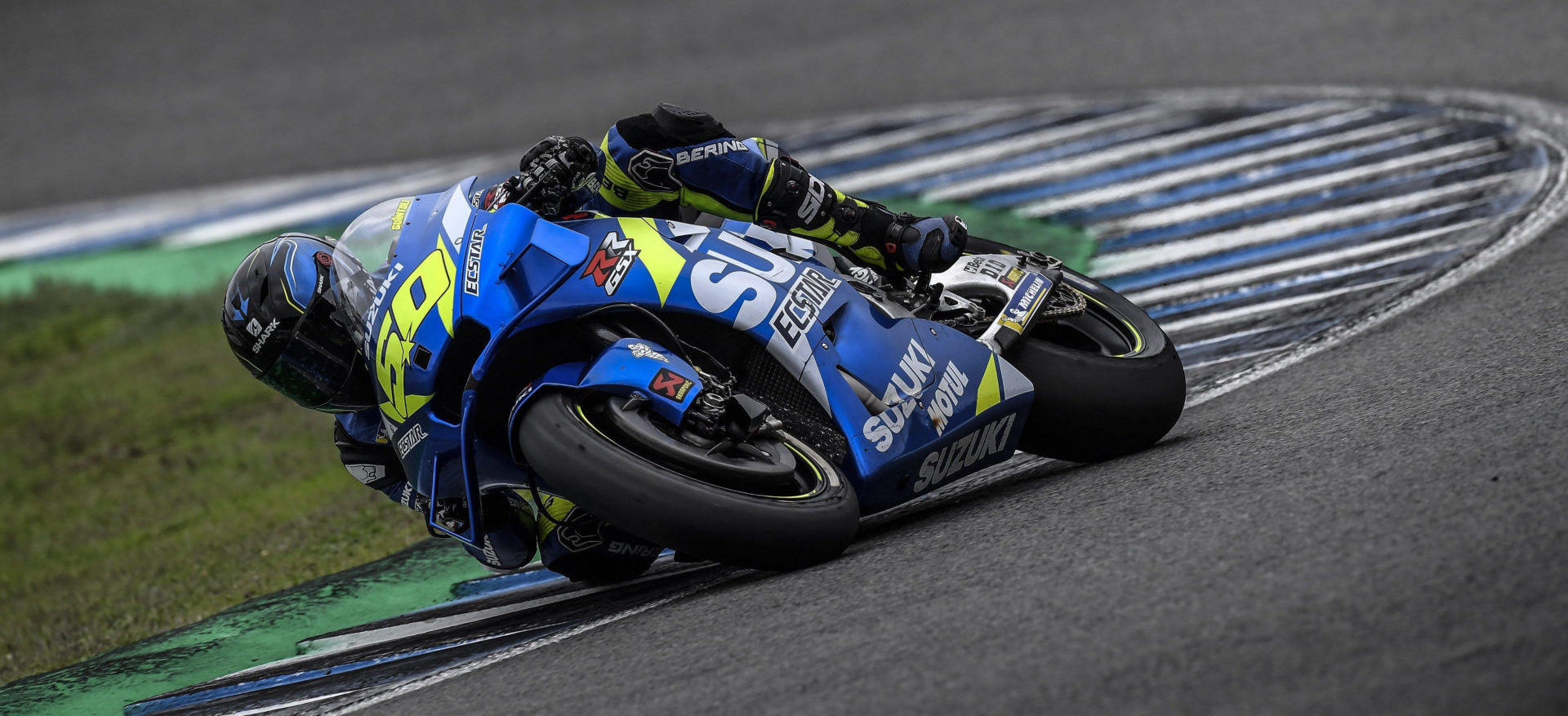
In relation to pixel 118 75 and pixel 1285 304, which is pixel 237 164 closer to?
pixel 118 75

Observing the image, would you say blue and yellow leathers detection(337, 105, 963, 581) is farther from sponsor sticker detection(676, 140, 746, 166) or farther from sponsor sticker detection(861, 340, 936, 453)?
sponsor sticker detection(861, 340, 936, 453)

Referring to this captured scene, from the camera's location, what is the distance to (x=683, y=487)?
377 cm

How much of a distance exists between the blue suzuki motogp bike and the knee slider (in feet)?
0.24

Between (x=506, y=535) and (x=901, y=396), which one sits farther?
(x=506, y=535)

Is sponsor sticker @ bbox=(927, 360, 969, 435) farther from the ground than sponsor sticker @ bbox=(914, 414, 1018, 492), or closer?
farther from the ground

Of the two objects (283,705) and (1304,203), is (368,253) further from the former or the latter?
(1304,203)

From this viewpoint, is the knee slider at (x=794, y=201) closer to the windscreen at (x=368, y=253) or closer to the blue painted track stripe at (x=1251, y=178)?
the windscreen at (x=368, y=253)

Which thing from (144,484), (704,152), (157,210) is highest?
(704,152)

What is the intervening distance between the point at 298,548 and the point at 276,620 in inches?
40.7

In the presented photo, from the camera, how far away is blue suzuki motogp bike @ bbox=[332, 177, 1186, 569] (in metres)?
3.89

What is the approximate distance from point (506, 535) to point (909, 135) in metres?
6.30

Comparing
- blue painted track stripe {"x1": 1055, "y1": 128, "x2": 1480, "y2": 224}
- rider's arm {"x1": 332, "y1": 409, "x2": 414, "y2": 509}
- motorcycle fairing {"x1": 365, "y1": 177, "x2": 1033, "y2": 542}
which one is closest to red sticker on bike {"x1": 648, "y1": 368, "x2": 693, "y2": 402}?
motorcycle fairing {"x1": 365, "y1": 177, "x2": 1033, "y2": 542}

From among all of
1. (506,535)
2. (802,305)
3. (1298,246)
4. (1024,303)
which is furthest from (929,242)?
(1298,246)

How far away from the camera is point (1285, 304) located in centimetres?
630
